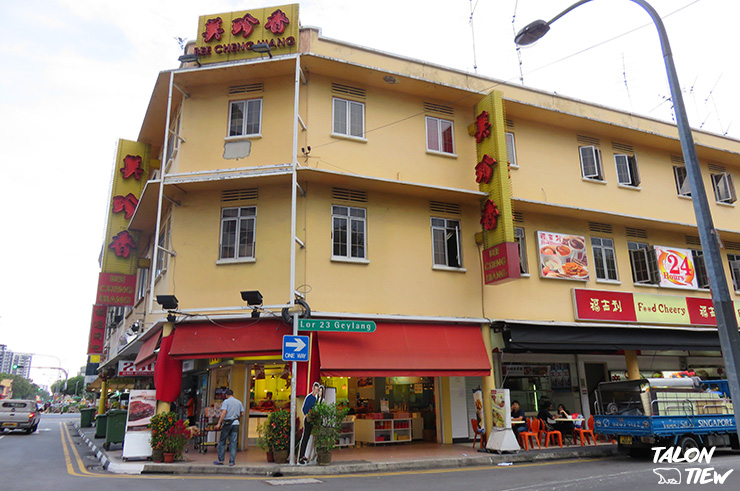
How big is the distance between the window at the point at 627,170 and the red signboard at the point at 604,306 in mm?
4497

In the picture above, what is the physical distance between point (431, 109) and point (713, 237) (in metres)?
11.2

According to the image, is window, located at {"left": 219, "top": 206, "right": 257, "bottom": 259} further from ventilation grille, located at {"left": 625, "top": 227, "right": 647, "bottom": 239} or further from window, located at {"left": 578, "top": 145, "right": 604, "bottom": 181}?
ventilation grille, located at {"left": 625, "top": 227, "right": 647, "bottom": 239}

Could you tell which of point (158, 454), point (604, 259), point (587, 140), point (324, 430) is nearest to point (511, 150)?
point (587, 140)

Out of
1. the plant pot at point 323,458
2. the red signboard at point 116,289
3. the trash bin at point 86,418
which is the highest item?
the red signboard at point 116,289

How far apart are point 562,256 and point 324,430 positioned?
33.4ft

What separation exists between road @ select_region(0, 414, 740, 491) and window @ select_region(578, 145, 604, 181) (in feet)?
32.1

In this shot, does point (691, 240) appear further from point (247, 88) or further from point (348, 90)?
point (247, 88)

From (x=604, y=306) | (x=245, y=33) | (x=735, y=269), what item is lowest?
(x=604, y=306)

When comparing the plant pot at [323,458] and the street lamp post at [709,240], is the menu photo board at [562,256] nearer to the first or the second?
the plant pot at [323,458]

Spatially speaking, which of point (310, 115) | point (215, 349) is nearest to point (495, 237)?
point (310, 115)

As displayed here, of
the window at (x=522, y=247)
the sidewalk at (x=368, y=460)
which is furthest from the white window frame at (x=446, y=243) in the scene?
the sidewalk at (x=368, y=460)

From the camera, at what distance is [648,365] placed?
67.4 feet

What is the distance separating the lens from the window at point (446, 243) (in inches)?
631

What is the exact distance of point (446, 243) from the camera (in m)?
16.2
